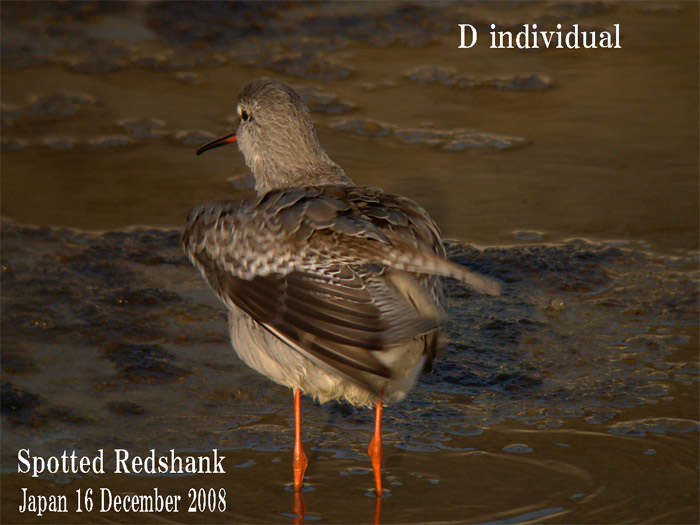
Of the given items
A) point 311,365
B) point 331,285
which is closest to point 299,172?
point 311,365

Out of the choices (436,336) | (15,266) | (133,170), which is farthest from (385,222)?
(133,170)

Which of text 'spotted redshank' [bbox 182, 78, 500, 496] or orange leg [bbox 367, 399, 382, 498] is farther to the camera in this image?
Answer: orange leg [bbox 367, 399, 382, 498]

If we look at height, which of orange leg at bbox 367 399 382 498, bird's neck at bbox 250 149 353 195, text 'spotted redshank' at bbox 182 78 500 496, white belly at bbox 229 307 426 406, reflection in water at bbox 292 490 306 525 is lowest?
reflection in water at bbox 292 490 306 525

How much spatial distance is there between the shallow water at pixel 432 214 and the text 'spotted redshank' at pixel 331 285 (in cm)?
47

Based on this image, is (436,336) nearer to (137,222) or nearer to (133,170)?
(137,222)

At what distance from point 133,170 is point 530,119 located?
2935mm

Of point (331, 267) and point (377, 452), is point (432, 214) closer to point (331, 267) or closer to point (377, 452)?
point (377, 452)

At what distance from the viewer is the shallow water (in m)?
4.44

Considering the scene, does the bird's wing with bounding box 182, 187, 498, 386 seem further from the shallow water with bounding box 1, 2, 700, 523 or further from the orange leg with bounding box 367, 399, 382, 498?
the shallow water with bounding box 1, 2, 700, 523

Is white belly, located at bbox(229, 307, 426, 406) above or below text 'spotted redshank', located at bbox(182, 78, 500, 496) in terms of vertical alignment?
below

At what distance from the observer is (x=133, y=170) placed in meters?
7.50

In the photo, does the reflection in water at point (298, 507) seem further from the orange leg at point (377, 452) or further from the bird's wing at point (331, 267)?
the bird's wing at point (331, 267)

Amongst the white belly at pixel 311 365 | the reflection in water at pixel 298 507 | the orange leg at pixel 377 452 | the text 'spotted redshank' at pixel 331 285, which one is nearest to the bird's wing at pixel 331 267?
the text 'spotted redshank' at pixel 331 285

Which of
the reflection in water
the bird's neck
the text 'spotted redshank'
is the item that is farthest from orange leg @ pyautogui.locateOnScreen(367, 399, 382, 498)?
the bird's neck
